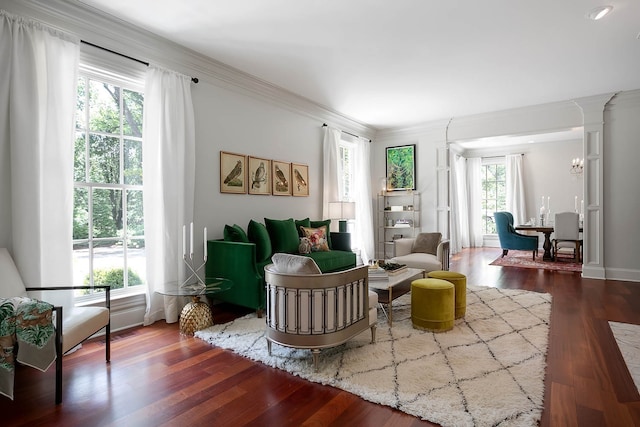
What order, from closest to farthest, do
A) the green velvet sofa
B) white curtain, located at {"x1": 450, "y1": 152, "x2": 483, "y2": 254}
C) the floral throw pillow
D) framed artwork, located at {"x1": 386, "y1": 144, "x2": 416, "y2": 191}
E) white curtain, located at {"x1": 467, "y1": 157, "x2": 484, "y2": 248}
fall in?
the green velvet sofa
the floral throw pillow
framed artwork, located at {"x1": 386, "y1": 144, "x2": 416, "y2": 191}
white curtain, located at {"x1": 450, "y1": 152, "x2": 483, "y2": 254}
white curtain, located at {"x1": 467, "y1": 157, "x2": 484, "y2": 248}

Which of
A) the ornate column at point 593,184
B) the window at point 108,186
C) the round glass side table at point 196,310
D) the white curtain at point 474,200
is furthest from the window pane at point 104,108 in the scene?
the white curtain at point 474,200

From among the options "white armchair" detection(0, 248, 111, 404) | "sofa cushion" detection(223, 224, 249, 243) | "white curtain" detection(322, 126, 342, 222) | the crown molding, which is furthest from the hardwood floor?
"white curtain" detection(322, 126, 342, 222)

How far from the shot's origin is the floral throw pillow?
16.8ft

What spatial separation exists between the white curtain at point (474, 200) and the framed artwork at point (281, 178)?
277 inches

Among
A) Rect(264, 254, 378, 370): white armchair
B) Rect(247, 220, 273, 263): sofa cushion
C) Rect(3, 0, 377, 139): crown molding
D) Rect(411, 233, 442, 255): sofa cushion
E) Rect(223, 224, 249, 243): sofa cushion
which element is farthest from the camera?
Rect(411, 233, 442, 255): sofa cushion

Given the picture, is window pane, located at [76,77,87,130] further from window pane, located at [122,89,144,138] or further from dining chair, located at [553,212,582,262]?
dining chair, located at [553,212,582,262]

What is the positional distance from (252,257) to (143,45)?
252 centimetres

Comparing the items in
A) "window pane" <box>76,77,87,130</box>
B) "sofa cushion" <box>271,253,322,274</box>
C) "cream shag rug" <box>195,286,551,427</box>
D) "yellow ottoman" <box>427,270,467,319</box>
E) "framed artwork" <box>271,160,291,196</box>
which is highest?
"window pane" <box>76,77,87,130</box>

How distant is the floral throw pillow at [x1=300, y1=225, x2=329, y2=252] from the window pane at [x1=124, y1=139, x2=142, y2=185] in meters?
2.32

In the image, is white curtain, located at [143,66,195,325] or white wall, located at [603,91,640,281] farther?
white wall, located at [603,91,640,281]

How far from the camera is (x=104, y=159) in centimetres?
354

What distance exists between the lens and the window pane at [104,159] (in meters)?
3.45

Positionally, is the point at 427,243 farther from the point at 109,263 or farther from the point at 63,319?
the point at 63,319

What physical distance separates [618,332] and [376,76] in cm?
394
